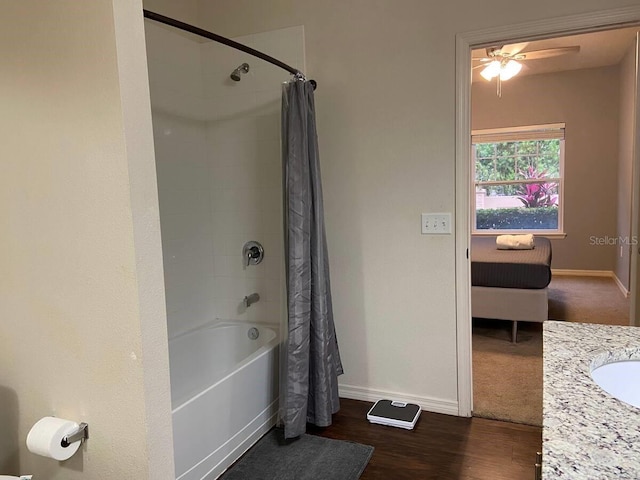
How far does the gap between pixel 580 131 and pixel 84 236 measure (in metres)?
6.32

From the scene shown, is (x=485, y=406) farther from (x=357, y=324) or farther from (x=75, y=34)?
(x=75, y=34)

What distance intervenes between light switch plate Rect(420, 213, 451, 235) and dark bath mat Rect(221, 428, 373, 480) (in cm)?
120

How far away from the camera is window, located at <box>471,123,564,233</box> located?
6.18 m

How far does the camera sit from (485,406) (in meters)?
2.73

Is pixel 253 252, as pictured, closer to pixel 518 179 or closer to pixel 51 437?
pixel 51 437

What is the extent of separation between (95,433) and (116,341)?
28 cm

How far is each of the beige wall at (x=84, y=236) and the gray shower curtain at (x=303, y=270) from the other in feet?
4.06

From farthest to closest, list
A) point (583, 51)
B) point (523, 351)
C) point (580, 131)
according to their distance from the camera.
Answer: point (580, 131) → point (583, 51) → point (523, 351)

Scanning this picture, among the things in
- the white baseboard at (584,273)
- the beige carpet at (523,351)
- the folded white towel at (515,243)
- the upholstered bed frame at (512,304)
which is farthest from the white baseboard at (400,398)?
the white baseboard at (584,273)

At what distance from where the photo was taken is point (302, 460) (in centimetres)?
225

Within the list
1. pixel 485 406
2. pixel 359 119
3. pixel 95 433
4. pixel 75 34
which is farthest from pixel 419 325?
pixel 75 34

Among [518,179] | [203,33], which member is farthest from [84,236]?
[518,179]

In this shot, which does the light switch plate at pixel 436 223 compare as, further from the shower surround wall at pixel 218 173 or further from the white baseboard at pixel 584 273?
the white baseboard at pixel 584 273

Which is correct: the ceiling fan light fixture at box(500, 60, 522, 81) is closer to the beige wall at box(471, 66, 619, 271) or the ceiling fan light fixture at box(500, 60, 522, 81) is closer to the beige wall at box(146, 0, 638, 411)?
the beige wall at box(471, 66, 619, 271)
